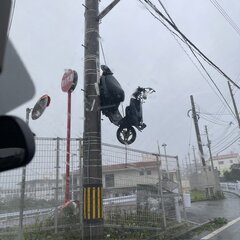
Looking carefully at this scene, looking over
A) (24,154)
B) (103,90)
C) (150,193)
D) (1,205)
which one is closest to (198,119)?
(150,193)

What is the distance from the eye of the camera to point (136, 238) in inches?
323

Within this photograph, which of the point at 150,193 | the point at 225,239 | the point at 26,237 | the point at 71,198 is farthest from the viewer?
the point at 150,193

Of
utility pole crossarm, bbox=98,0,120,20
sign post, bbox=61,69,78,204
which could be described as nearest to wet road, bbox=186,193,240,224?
sign post, bbox=61,69,78,204

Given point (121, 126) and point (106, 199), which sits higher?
point (121, 126)

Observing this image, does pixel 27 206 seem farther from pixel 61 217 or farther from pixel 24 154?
pixel 24 154

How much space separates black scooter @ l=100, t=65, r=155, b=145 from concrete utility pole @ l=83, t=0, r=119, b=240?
25 cm

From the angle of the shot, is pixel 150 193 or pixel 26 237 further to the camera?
pixel 150 193

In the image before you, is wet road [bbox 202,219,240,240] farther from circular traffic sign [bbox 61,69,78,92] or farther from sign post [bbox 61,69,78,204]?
circular traffic sign [bbox 61,69,78,92]

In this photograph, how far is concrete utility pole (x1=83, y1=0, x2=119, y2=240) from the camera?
7203mm

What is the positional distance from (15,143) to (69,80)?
642 cm

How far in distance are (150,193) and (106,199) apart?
1.72 metres

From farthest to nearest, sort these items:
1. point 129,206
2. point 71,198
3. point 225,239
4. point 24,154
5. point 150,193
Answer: point 150,193, point 129,206, point 225,239, point 71,198, point 24,154

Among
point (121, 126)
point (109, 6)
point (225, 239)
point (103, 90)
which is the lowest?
point (225, 239)

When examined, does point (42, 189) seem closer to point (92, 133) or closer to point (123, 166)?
point (92, 133)
